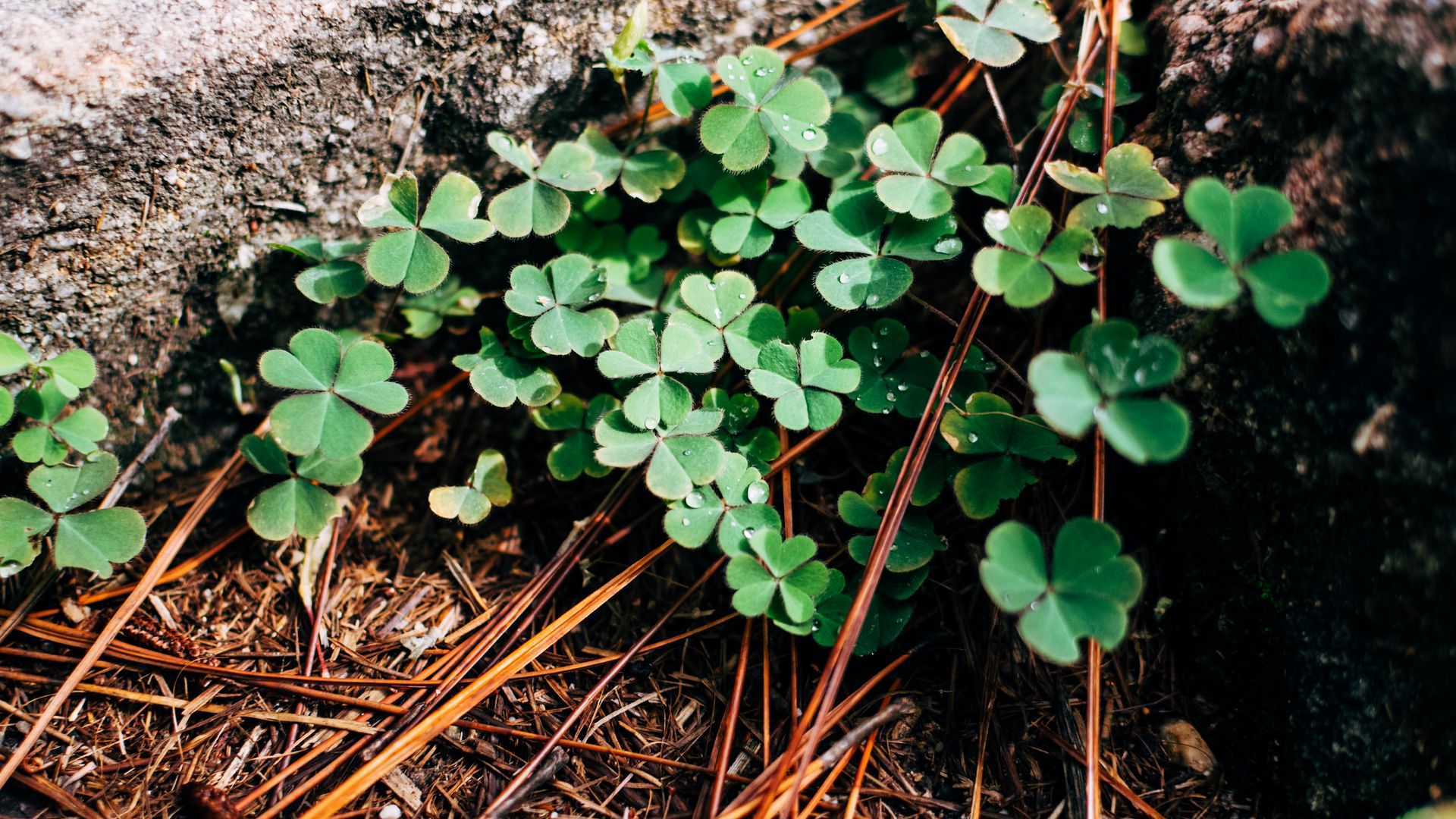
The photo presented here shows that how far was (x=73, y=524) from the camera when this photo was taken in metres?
1.59

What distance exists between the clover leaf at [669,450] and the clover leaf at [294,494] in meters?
0.55

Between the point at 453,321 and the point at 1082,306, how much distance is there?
148 centimetres

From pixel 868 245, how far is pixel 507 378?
0.84 metres

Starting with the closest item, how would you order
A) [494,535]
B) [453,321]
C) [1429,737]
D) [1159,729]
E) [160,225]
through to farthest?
[1429,737]
[1159,729]
[160,225]
[494,535]
[453,321]

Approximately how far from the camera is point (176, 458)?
1847 millimetres

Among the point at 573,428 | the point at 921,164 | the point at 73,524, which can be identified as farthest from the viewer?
the point at 573,428

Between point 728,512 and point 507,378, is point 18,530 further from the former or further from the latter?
point 728,512

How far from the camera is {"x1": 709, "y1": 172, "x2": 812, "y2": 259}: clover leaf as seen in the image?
1814mm

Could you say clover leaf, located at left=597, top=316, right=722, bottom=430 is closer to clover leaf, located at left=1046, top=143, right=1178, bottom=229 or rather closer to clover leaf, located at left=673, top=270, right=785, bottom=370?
clover leaf, located at left=673, top=270, right=785, bottom=370

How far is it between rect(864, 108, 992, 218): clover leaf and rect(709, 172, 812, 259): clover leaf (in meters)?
0.21

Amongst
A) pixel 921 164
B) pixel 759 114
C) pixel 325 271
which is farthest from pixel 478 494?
pixel 921 164

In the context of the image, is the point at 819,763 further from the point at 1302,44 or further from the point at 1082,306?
Answer: the point at 1302,44

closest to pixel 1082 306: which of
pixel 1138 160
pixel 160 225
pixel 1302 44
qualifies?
pixel 1138 160

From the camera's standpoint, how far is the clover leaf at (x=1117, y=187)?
1.52m
